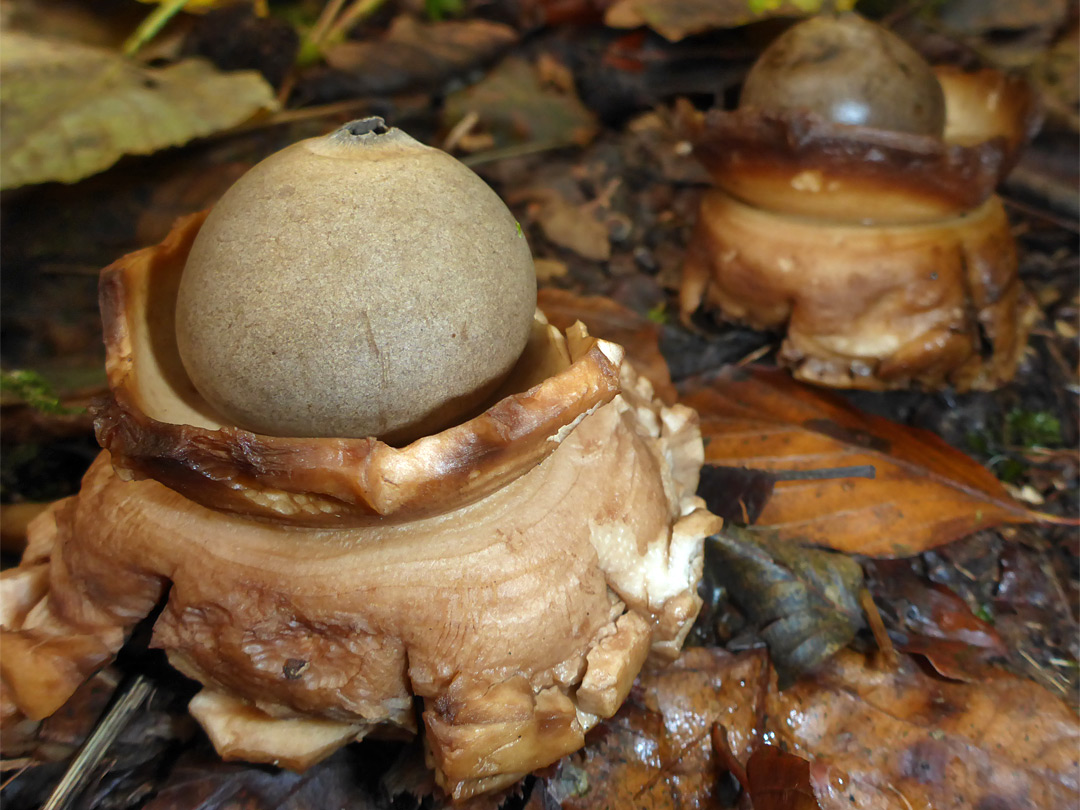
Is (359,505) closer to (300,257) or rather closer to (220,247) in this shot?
(300,257)

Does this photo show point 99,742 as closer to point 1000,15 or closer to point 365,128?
point 365,128

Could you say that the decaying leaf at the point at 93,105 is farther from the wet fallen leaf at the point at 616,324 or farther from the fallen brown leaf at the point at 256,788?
the fallen brown leaf at the point at 256,788

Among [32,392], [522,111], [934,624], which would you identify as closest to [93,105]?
[32,392]

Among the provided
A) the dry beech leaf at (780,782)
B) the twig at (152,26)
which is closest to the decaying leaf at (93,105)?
the twig at (152,26)

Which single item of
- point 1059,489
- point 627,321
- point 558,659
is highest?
point 558,659

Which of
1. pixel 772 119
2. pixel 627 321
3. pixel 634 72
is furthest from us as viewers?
pixel 634 72

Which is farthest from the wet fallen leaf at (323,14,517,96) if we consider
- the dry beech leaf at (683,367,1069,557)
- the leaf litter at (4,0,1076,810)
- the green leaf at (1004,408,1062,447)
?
the green leaf at (1004,408,1062,447)

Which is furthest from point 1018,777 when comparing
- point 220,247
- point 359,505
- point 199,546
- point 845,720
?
point 220,247
